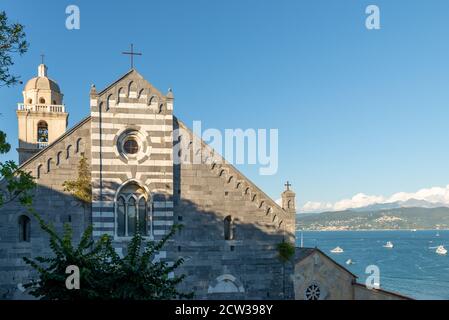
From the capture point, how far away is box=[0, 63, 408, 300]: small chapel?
→ 21.9 meters

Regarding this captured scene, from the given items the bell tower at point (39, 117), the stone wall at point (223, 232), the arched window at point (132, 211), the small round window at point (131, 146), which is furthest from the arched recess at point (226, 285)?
the bell tower at point (39, 117)

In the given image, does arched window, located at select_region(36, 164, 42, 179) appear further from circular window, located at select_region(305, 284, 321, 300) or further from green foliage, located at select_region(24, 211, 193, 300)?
circular window, located at select_region(305, 284, 321, 300)

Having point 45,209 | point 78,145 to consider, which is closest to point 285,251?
point 78,145

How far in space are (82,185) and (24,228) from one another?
11.8ft

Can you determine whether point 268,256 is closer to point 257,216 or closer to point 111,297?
point 257,216

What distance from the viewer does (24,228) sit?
21625 millimetres

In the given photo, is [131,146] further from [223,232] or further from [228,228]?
[228,228]

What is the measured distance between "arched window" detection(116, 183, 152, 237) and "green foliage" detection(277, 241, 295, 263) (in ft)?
25.2

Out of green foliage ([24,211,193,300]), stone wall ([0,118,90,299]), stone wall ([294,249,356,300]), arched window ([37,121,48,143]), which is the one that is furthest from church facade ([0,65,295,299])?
arched window ([37,121,48,143])

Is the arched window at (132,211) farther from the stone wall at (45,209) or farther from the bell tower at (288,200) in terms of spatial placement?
the bell tower at (288,200)

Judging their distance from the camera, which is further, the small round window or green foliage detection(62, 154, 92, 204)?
the small round window

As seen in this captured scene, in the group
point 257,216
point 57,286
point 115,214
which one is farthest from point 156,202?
point 57,286

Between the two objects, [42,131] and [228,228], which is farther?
[42,131]
